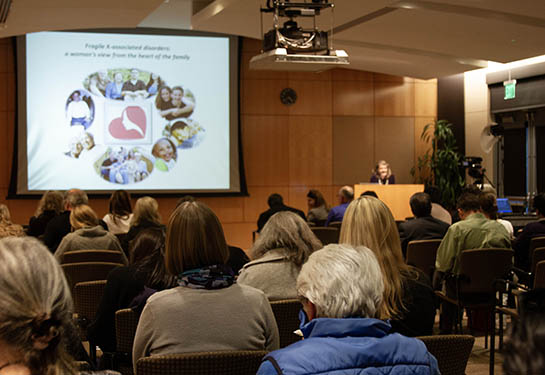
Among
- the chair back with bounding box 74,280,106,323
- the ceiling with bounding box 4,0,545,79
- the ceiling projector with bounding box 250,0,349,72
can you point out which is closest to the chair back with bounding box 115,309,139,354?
the chair back with bounding box 74,280,106,323

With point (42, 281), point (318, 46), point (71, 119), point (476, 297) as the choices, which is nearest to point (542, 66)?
point (318, 46)

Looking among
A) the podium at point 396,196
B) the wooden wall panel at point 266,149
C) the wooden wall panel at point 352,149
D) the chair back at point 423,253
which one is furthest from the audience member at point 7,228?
the wooden wall panel at point 352,149

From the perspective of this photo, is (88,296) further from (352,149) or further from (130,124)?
(352,149)

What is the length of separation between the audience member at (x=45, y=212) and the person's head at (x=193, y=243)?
458cm

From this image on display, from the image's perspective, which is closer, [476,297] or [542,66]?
[476,297]

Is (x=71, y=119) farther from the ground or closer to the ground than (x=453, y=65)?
closer to the ground

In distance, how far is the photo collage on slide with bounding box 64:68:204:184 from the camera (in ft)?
34.9

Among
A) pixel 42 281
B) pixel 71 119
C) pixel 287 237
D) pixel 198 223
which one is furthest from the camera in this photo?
pixel 71 119

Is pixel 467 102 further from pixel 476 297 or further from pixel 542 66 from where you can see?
pixel 476 297

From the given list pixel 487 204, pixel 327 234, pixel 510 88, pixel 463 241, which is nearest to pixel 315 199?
pixel 327 234

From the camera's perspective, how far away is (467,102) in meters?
11.8

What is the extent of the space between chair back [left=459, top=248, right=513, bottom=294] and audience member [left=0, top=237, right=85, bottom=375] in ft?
13.2

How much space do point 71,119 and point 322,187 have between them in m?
4.68

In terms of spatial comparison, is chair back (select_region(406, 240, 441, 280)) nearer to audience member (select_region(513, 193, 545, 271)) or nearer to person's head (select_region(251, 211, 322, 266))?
audience member (select_region(513, 193, 545, 271))
